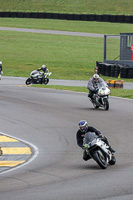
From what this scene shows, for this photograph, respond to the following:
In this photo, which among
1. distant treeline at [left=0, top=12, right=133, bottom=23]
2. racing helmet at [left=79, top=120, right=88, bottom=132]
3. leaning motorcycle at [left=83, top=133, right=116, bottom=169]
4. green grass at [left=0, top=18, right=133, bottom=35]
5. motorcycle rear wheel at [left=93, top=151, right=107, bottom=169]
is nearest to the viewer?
motorcycle rear wheel at [left=93, top=151, right=107, bottom=169]

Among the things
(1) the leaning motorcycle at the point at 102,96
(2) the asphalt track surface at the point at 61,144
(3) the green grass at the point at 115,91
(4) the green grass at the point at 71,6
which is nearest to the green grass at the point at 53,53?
(4) the green grass at the point at 71,6

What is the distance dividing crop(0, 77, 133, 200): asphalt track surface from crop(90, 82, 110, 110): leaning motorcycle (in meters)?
0.32

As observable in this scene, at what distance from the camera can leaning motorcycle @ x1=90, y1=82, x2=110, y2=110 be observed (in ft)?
70.7

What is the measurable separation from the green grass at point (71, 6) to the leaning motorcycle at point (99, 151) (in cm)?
6192

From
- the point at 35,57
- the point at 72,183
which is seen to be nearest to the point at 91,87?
the point at 72,183

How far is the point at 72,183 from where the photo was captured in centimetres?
1065

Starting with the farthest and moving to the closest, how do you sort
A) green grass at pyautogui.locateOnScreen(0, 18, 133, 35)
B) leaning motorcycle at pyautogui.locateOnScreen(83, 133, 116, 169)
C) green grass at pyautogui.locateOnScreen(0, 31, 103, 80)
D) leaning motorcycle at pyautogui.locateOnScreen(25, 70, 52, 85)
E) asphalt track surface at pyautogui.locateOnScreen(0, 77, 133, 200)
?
green grass at pyautogui.locateOnScreen(0, 18, 133, 35)
green grass at pyautogui.locateOnScreen(0, 31, 103, 80)
leaning motorcycle at pyautogui.locateOnScreen(25, 70, 52, 85)
leaning motorcycle at pyautogui.locateOnScreen(83, 133, 116, 169)
asphalt track surface at pyautogui.locateOnScreen(0, 77, 133, 200)

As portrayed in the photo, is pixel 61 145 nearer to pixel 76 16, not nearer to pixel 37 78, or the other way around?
pixel 37 78

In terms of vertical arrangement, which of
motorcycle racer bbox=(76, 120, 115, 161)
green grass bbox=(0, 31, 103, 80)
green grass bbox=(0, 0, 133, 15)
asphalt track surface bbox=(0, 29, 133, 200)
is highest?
green grass bbox=(0, 0, 133, 15)

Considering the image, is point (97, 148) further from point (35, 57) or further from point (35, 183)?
point (35, 57)

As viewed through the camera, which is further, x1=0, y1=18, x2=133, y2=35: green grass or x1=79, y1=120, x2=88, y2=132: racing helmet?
x1=0, y1=18, x2=133, y2=35: green grass

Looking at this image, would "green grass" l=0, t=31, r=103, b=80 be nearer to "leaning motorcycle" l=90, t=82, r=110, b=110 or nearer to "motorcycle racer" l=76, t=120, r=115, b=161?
"leaning motorcycle" l=90, t=82, r=110, b=110

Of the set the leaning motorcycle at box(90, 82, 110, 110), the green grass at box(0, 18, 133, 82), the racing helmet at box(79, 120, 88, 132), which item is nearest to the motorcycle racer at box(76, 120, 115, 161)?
the racing helmet at box(79, 120, 88, 132)

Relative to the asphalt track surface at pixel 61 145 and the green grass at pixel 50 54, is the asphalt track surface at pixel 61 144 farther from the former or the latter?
the green grass at pixel 50 54
